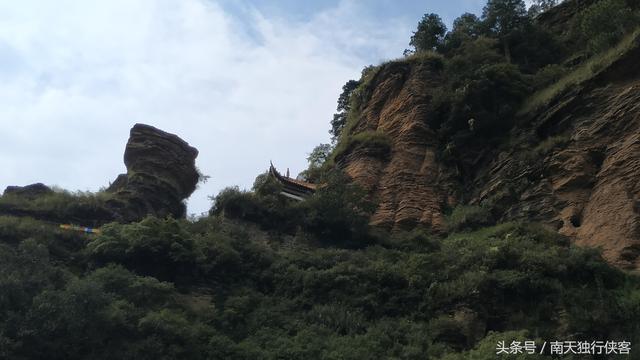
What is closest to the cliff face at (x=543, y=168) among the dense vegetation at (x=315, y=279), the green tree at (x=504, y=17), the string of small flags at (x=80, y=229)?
the dense vegetation at (x=315, y=279)

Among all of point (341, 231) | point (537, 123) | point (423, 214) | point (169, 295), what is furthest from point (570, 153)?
point (169, 295)

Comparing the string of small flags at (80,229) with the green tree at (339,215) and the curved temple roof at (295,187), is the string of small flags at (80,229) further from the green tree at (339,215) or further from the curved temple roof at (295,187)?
the curved temple roof at (295,187)

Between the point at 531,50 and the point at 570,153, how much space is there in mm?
9811

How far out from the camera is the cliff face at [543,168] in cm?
2183

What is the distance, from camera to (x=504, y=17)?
1363 inches

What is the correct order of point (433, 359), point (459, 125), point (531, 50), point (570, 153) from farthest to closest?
point (531, 50)
point (459, 125)
point (570, 153)
point (433, 359)

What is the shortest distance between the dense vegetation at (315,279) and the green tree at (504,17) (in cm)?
482

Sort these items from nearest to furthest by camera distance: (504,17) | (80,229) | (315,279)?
(315,279) < (80,229) < (504,17)

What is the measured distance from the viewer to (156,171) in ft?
88.0

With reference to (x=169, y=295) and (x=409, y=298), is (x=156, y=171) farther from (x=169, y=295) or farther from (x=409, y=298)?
(x=409, y=298)

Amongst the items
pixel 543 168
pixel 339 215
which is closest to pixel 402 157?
pixel 339 215

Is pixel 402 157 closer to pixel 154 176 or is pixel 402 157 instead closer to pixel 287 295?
pixel 154 176

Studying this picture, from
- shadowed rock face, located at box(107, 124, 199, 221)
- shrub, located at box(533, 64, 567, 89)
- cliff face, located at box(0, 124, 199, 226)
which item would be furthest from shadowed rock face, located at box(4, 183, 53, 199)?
shrub, located at box(533, 64, 567, 89)

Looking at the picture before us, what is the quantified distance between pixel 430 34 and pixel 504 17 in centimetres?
306
